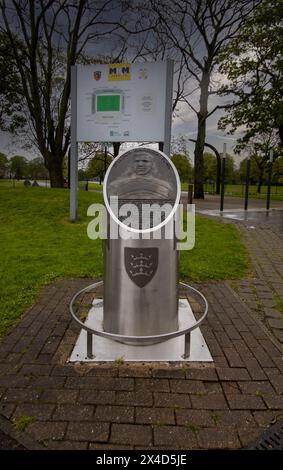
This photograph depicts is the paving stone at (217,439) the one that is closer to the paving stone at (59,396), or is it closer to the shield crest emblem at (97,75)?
the paving stone at (59,396)

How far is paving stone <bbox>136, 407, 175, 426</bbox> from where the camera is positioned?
2195 millimetres

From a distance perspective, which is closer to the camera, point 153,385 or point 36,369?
point 153,385

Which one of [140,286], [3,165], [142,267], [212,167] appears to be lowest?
[140,286]

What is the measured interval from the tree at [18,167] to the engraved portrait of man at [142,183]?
8139cm

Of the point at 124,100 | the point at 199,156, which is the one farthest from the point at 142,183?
the point at 199,156

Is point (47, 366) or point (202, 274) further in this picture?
point (202, 274)

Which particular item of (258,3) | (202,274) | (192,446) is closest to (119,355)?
(192,446)

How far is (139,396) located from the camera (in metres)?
2.44

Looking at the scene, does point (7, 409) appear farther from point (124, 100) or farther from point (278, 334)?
point (124, 100)

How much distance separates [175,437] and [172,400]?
0.34 m

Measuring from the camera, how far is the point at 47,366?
2.78 m

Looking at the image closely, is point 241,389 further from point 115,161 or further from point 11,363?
point 115,161
